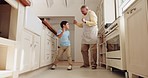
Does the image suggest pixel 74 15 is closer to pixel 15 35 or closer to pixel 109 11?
pixel 109 11

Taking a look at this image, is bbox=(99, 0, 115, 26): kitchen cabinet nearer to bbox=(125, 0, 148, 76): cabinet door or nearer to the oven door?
the oven door

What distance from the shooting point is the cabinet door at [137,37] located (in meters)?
1.30

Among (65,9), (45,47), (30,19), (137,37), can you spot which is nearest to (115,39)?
(137,37)

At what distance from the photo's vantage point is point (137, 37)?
1.49 meters

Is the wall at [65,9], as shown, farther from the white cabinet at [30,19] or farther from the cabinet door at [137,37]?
the cabinet door at [137,37]

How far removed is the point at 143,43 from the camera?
1.35 meters

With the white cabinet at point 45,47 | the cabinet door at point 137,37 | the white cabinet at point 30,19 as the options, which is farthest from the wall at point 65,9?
the cabinet door at point 137,37

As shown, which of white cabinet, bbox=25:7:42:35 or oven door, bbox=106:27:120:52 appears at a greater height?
white cabinet, bbox=25:7:42:35

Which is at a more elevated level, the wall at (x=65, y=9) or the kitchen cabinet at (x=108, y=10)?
the wall at (x=65, y=9)

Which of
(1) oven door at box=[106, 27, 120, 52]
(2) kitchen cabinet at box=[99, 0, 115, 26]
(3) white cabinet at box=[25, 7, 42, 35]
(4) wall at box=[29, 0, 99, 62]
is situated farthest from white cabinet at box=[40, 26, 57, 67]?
(4) wall at box=[29, 0, 99, 62]

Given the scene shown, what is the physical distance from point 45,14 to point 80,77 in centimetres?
436

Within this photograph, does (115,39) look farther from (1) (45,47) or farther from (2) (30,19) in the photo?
(2) (30,19)

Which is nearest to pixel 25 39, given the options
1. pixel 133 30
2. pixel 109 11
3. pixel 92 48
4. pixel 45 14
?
pixel 133 30

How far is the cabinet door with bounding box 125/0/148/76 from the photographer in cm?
130
